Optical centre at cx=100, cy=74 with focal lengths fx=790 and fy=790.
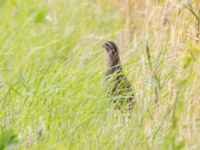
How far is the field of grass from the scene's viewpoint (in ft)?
13.6

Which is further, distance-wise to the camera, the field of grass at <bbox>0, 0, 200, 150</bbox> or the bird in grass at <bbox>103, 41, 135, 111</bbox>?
the bird in grass at <bbox>103, 41, 135, 111</bbox>

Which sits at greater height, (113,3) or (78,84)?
(113,3)

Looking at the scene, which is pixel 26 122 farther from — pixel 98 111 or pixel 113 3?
pixel 113 3

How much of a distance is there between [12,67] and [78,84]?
1.30 m

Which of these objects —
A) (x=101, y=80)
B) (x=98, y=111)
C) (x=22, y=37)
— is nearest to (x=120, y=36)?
(x=22, y=37)

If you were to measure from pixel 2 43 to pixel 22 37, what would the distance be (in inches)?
7.5

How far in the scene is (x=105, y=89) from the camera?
4832mm

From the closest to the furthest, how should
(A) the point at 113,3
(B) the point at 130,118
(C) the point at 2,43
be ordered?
(B) the point at 130,118
(C) the point at 2,43
(A) the point at 113,3

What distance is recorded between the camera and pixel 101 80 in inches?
203

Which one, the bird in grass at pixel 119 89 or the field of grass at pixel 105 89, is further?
the bird in grass at pixel 119 89

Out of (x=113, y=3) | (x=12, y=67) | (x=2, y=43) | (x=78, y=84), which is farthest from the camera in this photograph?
(x=113, y=3)

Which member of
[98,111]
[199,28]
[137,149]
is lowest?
[137,149]

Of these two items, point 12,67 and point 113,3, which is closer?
point 12,67

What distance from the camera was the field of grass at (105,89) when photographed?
164 inches
